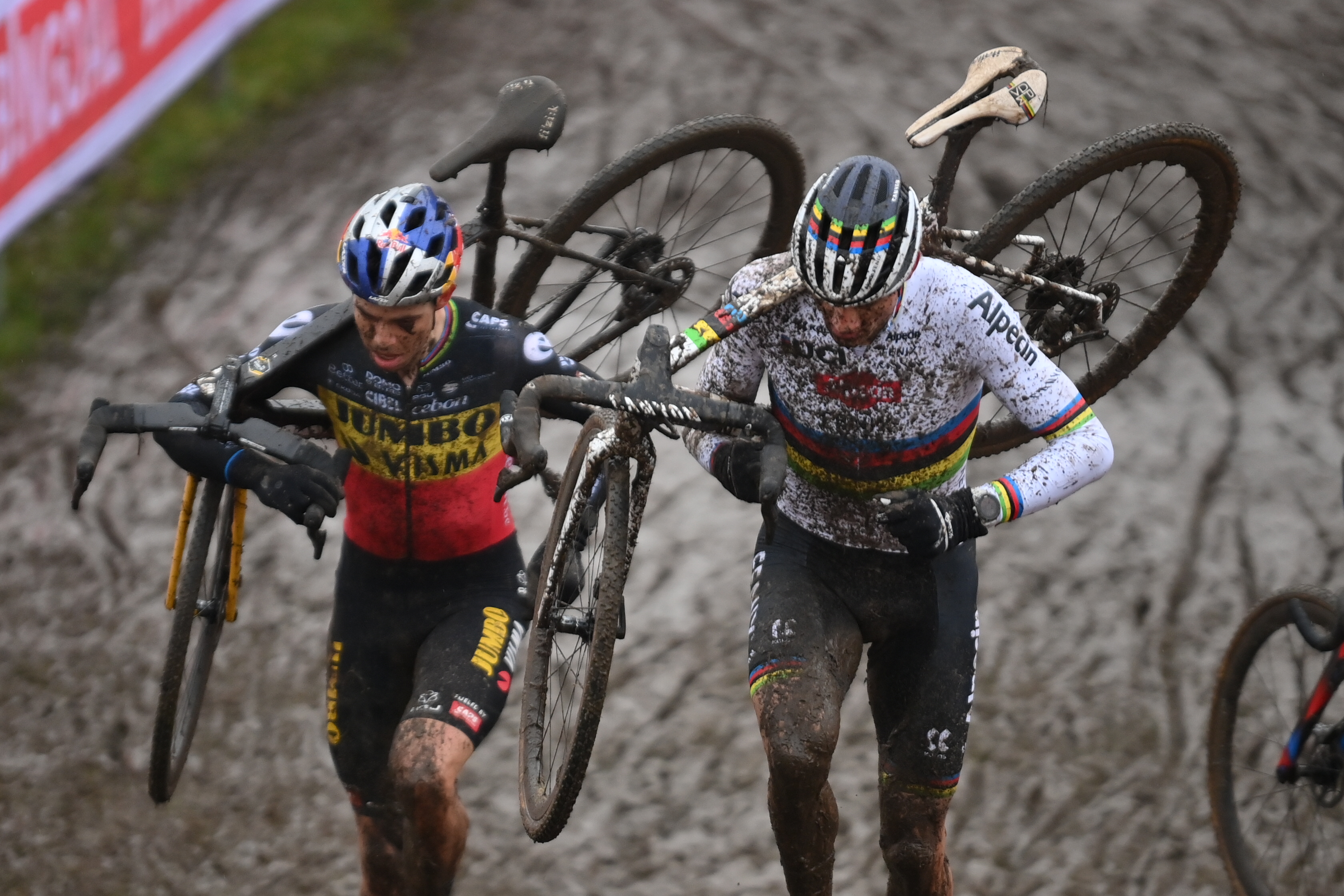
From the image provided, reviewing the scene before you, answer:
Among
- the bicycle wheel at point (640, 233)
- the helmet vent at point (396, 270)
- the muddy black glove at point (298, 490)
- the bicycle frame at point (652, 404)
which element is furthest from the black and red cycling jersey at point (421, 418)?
the bicycle wheel at point (640, 233)

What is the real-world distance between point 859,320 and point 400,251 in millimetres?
1683

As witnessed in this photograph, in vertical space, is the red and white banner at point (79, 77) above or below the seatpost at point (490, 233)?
above

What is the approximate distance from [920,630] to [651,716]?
322cm

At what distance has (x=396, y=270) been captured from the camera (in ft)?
18.2

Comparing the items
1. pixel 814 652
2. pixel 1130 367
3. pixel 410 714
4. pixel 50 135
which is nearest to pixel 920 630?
pixel 814 652

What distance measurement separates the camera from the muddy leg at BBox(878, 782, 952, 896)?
5703mm

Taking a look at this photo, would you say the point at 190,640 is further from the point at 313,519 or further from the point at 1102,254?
the point at 1102,254

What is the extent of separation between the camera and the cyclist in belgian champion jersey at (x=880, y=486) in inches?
205

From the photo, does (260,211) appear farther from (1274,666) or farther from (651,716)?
(1274,666)

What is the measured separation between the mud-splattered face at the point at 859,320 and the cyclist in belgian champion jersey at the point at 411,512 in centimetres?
114

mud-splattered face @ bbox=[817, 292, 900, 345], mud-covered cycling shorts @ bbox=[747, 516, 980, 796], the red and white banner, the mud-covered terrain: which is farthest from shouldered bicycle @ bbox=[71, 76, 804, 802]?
the red and white banner

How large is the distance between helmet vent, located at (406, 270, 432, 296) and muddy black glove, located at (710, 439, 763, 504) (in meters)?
1.28

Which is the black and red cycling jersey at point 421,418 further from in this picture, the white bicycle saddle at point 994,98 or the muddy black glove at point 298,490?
the white bicycle saddle at point 994,98

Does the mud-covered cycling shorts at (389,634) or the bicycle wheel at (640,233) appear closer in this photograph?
the mud-covered cycling shorts at (389,634)
